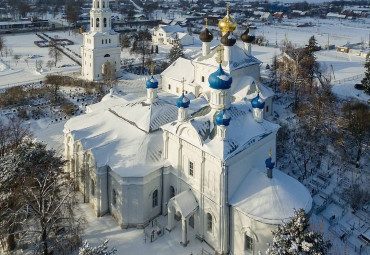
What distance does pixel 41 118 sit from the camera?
22781mm

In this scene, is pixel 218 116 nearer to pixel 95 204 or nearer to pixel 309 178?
pixel 95 204

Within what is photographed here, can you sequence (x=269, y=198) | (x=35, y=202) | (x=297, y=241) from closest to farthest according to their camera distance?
(x=297, y=241) → (x=269, y=198) → (x=35, y=202)

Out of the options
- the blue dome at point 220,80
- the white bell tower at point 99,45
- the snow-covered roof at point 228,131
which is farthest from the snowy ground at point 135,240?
the white bell tower at point 99,45

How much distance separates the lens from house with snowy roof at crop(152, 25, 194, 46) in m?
48.8

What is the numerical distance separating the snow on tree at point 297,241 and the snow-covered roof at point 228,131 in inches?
116

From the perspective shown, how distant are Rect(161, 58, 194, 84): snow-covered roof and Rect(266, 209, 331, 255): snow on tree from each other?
14.5m

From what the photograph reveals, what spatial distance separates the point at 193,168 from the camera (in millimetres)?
12766

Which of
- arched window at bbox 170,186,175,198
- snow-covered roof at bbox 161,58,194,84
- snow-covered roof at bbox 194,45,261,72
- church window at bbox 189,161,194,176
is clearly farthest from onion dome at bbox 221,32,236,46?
arched window at bbox 170,186,175,198

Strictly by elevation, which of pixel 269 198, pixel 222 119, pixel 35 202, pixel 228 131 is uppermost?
pixel 222 119

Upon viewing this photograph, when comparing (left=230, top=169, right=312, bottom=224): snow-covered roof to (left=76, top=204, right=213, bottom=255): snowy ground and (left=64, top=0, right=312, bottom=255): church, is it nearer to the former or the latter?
(left=64, top=0, right=312, bottom=255): church

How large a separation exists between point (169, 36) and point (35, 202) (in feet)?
133

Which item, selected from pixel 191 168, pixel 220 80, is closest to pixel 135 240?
pixel 191 168

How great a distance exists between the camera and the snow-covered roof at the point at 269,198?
11.2 metres

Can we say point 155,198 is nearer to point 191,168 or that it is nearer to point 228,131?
point 191,168
